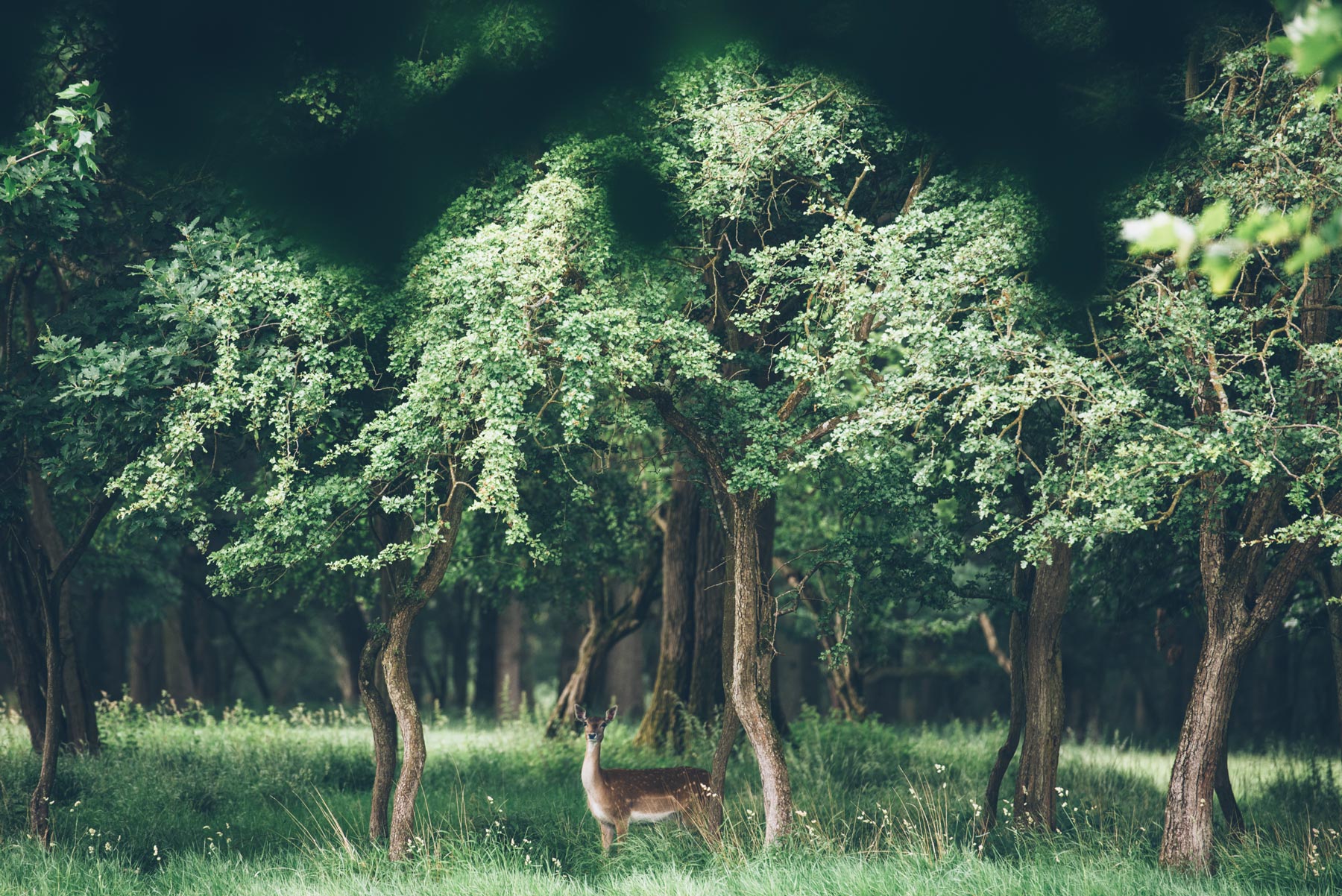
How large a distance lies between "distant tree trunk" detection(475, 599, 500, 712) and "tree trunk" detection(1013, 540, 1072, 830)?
19.7 m

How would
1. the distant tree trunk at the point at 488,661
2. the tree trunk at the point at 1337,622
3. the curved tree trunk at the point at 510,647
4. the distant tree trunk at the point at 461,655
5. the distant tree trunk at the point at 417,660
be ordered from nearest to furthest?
the tree trunk at the point at 1337,622 → the curved tree trunk at the point at 510,647 → the distant tree trunk at the point at 417,660 → the distant tree trunk at the point at 488,661 → the distant tree trunk at the point at 461,655

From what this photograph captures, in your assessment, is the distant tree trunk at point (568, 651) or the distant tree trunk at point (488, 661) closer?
the distant tree trunk at point (568, 651)

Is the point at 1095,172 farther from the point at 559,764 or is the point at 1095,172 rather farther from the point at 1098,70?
the point at 559,764

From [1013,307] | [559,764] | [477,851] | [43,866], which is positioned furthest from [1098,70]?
[43,866]

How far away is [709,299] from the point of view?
39.7 ft

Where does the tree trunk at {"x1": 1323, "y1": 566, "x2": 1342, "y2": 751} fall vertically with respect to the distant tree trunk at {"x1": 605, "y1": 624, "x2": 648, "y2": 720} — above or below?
above

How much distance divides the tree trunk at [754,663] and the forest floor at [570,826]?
1.57 ft

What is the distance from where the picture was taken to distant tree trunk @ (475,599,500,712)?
30977 millimetres

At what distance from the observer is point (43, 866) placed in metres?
10.4

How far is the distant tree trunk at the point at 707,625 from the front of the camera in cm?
1719

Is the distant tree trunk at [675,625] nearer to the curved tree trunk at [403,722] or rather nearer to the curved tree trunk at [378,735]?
the curved tree trunk at [378,735]

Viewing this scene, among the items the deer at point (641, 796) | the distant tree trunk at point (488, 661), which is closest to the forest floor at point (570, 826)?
the deer at point (641, 796)

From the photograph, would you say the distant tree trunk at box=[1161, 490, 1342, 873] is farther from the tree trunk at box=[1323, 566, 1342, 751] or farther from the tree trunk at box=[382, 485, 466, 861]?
the tree trunk at box=[382, 485, 466, 861]

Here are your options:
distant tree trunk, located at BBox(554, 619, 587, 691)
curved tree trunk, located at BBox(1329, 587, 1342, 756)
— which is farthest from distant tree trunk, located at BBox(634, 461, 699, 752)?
distant tree trunk, located at BBox(554, 619, 587, 691)
